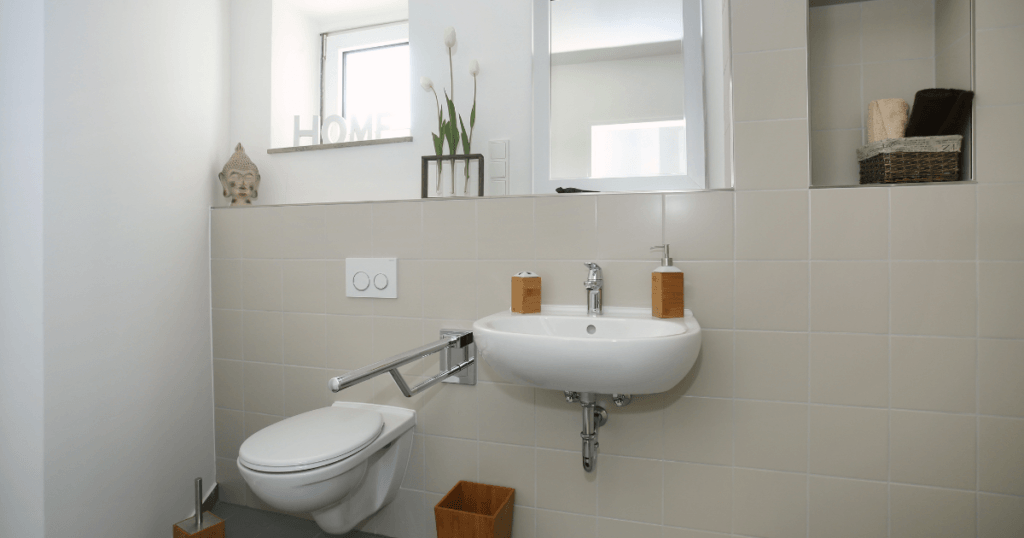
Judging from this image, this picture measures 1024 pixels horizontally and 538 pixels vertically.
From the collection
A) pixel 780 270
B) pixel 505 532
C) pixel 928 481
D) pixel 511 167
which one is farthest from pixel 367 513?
pixel 928 481

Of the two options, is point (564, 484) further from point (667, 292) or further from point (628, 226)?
point (628, 226)

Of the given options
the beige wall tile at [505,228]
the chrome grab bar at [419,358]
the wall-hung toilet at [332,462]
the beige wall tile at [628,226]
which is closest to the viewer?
the chrome grab bar at [419,358]

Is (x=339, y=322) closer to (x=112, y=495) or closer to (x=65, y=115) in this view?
(x=112, y=495)

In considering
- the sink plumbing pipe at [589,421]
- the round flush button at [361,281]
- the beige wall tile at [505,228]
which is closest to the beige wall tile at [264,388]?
the round flush button at [361,281]

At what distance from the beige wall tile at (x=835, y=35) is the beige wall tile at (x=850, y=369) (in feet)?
2.46

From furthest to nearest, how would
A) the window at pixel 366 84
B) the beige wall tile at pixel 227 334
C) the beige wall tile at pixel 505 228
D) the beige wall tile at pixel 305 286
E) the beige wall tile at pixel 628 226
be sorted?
the window at pixel 366 84
the beige wall tile at pixel 227 334
the beige wall tile at pixel 305 286
the beige wall tile at pixel 505 228
the beige wall tile at pixel 628 226

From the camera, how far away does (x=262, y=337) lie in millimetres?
1644

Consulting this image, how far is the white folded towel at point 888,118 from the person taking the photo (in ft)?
3.84

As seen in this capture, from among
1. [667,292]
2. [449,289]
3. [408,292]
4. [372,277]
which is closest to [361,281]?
[372,277]

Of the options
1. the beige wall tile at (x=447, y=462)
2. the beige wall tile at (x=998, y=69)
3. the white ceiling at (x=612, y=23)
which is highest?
the white ceiling at (x=612, y=23)

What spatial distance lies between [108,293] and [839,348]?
77.8 inches

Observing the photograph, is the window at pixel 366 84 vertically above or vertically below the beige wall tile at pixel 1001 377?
above

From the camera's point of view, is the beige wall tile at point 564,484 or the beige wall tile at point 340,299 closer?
the beige wall tile at point 564,484

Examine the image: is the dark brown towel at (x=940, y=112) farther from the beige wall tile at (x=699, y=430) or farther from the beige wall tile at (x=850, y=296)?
the beige wall tile at (x=699, y=430)
